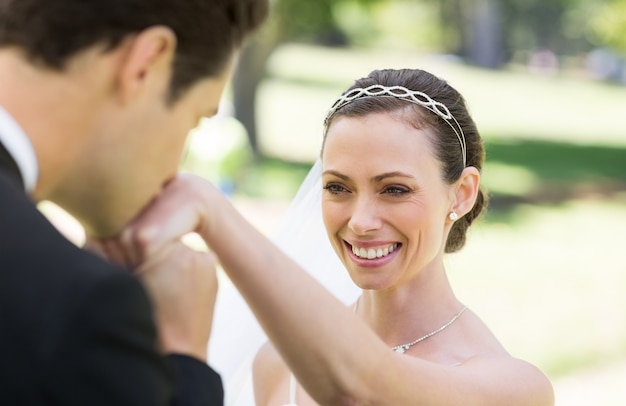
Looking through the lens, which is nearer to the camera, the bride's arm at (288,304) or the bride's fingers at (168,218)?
the bride's fingers at (168,218)

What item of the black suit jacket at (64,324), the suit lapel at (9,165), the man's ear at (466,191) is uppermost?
the man's ear at (466,191)

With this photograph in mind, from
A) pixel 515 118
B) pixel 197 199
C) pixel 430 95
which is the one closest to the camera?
pixel 197 199

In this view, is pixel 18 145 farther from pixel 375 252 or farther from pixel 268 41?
pixel 268 41

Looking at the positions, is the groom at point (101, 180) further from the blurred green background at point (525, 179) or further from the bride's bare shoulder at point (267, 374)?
the blurred green background at point (525, 179)

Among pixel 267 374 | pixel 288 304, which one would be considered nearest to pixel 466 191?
pixel 267 374

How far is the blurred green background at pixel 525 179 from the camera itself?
34.7 feet

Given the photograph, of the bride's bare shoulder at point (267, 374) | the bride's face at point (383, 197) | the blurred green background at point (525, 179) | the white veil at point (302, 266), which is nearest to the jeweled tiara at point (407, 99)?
the bride's face at point (383, 197)

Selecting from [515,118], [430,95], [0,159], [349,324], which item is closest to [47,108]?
[0,159]

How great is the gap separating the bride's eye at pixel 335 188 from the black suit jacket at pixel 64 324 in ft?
5.96

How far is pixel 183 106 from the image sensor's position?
82.7 inches

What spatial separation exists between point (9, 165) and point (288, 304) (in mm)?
822

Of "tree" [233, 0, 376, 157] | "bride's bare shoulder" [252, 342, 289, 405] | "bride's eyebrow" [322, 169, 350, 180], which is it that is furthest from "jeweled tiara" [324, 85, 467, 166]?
"tree" [233, 0, 376, 157]

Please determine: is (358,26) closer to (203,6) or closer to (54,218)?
(54,218)

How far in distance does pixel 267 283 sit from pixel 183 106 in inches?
21.8
